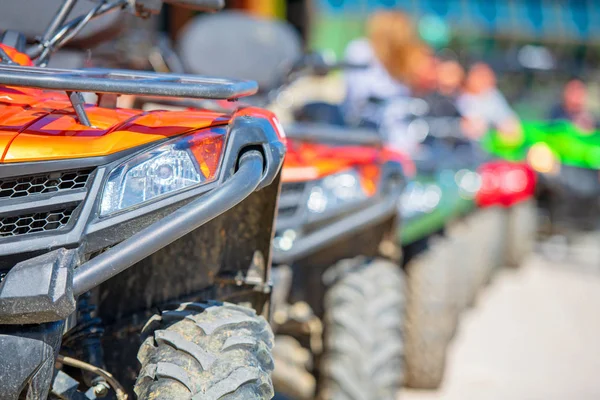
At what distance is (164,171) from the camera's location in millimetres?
2105

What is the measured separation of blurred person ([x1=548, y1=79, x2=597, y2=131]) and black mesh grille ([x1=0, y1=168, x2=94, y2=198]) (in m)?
9.26

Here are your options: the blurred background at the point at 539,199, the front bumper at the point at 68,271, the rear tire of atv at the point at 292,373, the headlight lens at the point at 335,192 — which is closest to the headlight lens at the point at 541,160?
the blurred background at the point at 539,199

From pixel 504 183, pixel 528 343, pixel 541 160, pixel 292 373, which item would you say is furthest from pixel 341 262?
pixel 541 160

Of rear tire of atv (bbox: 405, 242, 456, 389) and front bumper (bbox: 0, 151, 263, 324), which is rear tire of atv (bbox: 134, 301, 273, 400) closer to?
front bumper (bbox: 0, 151, 263, 324)

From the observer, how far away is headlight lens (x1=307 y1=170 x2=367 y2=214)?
3.42 metres

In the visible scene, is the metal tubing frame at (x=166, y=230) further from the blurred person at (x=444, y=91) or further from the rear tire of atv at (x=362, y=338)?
the blurred person at (x=444, y=91)

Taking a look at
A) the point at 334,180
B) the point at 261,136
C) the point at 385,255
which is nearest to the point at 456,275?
the point at 385,255

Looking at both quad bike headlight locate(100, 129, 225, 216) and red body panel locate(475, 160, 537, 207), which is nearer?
quad bike headlight locate(100, 129, 225, 216)

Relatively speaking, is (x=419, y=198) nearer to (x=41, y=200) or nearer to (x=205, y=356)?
(x=205, y=356)

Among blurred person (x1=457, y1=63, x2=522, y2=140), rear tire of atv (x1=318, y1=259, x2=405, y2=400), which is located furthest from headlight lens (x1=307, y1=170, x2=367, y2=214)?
blurred person (x1=457, y1=63, x2=522, y2=140)

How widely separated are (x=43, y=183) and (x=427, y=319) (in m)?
3.10

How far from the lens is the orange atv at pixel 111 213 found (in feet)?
6.28

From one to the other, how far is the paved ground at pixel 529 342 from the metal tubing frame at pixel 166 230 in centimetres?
314

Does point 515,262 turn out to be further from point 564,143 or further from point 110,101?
point 110,101
